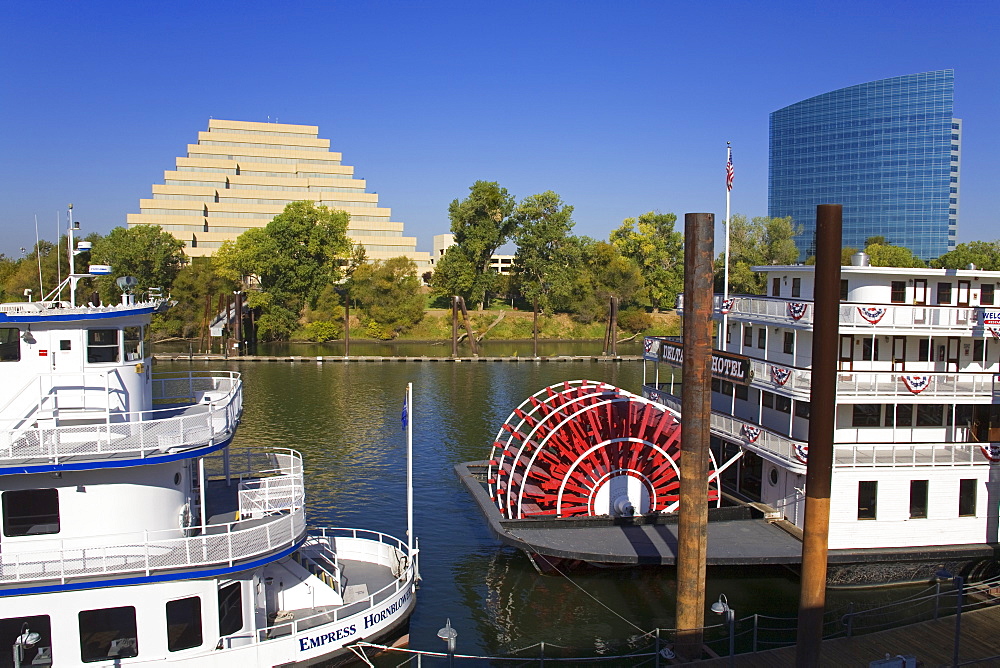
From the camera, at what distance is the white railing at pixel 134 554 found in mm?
11664

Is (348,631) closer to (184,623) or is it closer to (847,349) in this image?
(184,623)

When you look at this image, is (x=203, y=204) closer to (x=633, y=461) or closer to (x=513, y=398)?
(x=513, y=398)

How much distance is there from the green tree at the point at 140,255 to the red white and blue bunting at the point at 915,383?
2499 inches

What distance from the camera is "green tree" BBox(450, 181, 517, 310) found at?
237 ft

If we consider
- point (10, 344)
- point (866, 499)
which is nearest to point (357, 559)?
point (10, 344)

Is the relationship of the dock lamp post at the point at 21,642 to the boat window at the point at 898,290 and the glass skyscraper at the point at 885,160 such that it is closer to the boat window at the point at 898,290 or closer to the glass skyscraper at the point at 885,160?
the boat window at the point at 898,290

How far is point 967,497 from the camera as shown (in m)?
17.8

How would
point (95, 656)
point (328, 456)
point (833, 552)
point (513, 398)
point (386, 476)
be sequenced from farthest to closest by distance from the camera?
point (513, 398) < point (328, 456) < point (386, 476) < point (833, 552) < point (95, 656)

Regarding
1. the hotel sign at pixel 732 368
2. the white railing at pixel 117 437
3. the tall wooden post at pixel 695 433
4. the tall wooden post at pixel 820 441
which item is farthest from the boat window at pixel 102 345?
the hotel sign at pixel 732 368

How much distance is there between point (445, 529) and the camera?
2114 cm

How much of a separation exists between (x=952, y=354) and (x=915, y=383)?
232 cm

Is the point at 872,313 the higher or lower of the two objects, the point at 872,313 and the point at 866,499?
A: the higher

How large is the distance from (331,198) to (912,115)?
360 feet

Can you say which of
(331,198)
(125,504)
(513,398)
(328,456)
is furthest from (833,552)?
(331,198)
